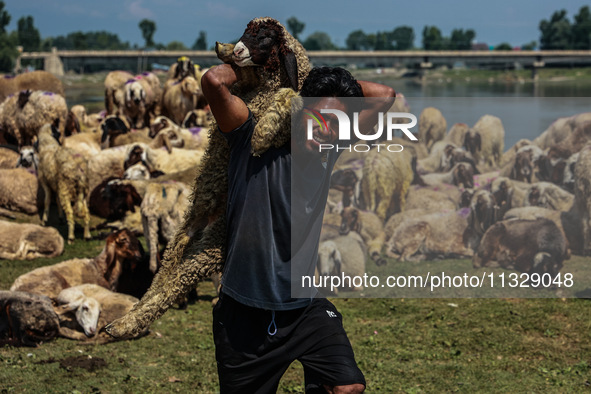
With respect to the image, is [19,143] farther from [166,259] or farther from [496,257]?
[166,259]

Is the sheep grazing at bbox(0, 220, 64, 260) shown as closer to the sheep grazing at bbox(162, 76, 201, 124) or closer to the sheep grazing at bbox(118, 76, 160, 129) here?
the sheep grazing at bbox(118, 76, 160, 129)

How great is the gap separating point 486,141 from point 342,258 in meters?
4.21

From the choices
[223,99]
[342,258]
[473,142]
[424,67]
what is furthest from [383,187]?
[424,67]

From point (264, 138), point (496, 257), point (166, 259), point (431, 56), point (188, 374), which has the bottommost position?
point (188, 374)

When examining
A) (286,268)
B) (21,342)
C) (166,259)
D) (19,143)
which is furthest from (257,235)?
(19,143)

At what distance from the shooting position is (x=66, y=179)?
36.7 ft

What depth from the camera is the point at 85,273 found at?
26.3ft

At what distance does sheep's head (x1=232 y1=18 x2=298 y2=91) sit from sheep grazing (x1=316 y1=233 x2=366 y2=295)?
14.2 feet

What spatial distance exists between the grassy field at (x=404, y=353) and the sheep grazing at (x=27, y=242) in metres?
3.04

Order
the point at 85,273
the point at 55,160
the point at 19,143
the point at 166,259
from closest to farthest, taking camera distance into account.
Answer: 1. the point at 166,259
2. the point at 85,273
3. the point at 55,160
4. the point at 19,143

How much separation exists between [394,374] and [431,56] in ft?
217

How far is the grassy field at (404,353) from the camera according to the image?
18.9 feet

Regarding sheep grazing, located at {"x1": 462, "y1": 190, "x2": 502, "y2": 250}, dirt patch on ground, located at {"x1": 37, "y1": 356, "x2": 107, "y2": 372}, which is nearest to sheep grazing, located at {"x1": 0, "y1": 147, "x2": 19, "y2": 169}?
dirt patch on ground, located at {"x1": 37, "y1": 356, "x2": 107, "y2": 372}

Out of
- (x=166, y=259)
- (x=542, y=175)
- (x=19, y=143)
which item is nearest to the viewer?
(x=166, y=259)
